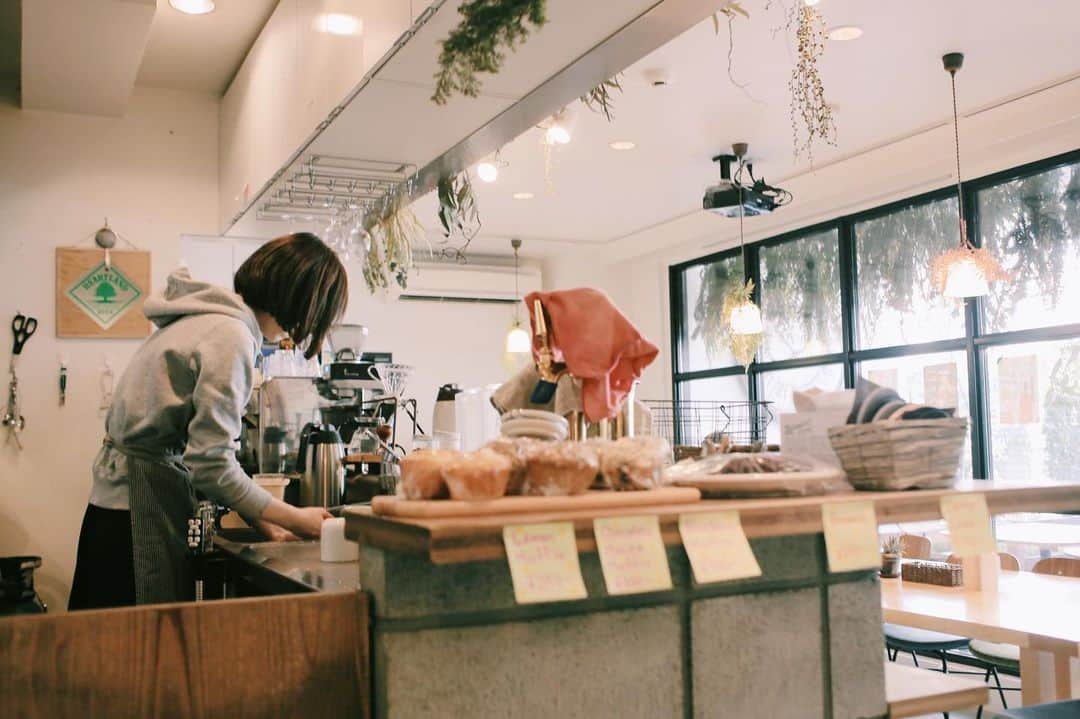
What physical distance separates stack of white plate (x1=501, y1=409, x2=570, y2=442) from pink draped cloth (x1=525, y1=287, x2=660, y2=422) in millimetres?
185

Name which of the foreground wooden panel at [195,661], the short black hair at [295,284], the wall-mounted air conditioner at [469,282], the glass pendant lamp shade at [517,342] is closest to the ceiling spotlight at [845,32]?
the short black hair at [295,284]

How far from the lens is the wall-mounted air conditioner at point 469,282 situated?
8.20m

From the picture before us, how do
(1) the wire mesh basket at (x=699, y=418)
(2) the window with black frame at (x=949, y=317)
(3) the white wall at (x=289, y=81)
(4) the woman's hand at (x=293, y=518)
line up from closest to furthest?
(4) the woman's hand at (x=293, y=518) < (3) the white wall at (x=289, y=81) < (2) the window with black frame at (x=949, y=317) < (1) the wire mesh basket at (x=699, y=418)

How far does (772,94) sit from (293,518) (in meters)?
3.49

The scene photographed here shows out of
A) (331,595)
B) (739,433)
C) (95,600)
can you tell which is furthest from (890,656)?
(331,595)

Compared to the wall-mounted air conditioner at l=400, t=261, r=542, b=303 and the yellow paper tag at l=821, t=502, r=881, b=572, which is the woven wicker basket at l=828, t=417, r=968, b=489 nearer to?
the yellow paper tag at l=821, t=502, r=881, b=572

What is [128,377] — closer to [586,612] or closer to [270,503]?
[270,503]

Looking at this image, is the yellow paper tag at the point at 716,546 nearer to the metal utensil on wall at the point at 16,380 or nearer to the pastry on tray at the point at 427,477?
the pastry on tray at the point at 427,477

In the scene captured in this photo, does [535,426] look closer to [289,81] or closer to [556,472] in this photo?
[556,472]

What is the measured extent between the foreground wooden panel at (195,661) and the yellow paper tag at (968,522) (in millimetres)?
806

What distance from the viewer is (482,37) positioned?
210cm

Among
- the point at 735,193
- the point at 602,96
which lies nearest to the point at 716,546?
the point at 602,96

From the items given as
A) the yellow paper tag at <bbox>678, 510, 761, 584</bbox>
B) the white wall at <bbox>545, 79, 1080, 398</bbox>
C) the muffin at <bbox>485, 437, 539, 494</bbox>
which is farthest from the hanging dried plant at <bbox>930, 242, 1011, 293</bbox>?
the muffin at <bbox>485, 437, 539, 494</bbox>

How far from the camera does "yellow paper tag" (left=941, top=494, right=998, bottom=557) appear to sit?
51.5 inches
